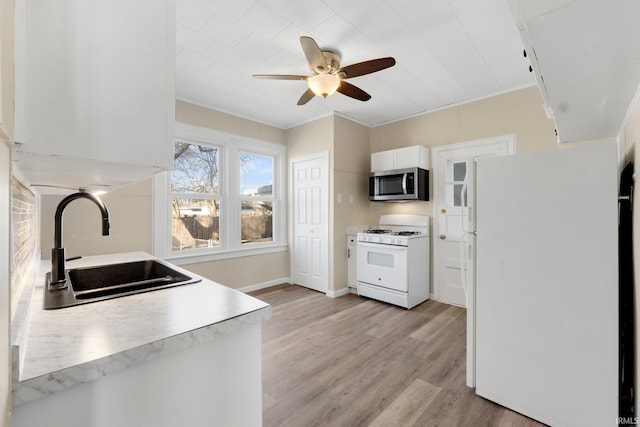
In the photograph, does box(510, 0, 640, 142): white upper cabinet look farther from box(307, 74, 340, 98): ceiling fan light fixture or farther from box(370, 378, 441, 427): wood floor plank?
box(370, 378, 441, 427): wood floor plank

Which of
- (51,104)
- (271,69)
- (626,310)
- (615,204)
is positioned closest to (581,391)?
(626,310)

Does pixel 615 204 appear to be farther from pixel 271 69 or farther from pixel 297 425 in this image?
pixel 271 69

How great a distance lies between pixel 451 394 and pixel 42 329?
2.13m

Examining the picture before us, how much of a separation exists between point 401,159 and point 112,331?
12.1 ft

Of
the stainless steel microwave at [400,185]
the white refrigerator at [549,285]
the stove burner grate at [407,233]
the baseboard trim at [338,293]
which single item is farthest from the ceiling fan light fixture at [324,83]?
the baseboard trim at [338,293]

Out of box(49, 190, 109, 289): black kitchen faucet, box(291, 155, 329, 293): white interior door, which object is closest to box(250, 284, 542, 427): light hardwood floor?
box(291, 155, 329, 293): white interior door

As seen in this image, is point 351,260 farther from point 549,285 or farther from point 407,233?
point 549,285

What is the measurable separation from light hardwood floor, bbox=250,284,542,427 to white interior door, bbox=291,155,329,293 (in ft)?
2.78

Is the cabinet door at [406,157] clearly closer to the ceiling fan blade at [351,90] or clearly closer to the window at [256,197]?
the ceiling fan blade at [351,90]

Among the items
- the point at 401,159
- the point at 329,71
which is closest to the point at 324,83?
the point at 329,71

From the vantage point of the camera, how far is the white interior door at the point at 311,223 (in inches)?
159

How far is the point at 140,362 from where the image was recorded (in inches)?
28.0

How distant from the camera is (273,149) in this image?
4.40 metres

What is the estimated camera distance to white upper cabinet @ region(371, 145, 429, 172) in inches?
147
